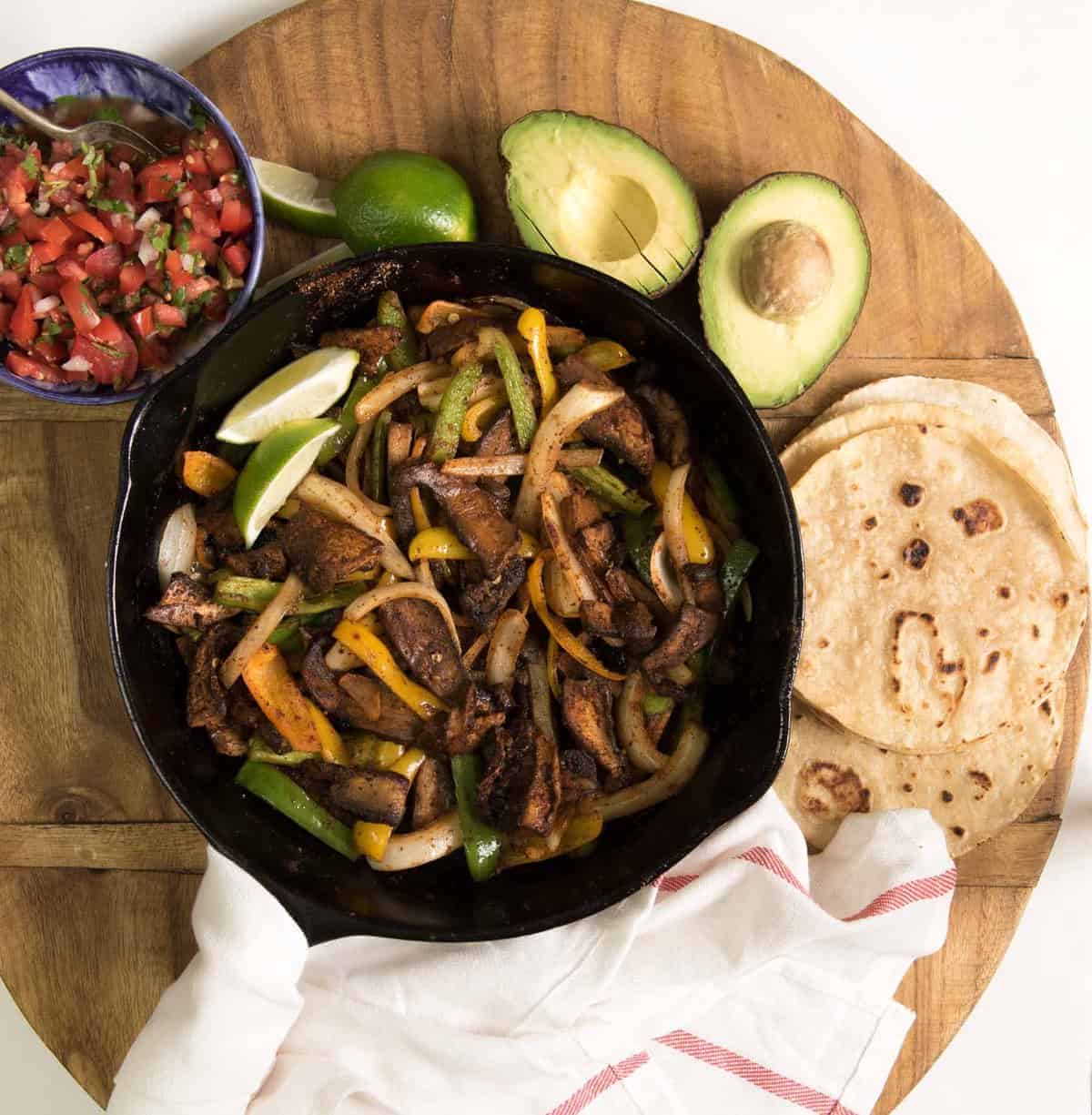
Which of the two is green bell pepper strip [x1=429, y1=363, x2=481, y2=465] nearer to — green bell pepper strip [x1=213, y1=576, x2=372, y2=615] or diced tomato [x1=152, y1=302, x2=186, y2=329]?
green bell pepper strip [x1=213, y1=576, x2=372, y2=615]

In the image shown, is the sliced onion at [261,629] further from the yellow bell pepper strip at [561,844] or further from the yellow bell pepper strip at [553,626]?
the yellow bell pepper strip at [561,844]

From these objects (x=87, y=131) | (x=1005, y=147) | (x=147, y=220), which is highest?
(x=1005, y=147)

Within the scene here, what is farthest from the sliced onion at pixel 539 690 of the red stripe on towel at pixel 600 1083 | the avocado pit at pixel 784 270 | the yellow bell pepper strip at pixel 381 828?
Result: the avocado pit at pixel 784 270

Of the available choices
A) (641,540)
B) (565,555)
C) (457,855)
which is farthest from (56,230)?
(457,855)

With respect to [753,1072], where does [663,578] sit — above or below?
above

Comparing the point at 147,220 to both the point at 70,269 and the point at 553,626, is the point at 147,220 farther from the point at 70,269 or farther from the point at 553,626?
the point at 553,626

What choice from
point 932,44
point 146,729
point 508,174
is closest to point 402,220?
point 508,174

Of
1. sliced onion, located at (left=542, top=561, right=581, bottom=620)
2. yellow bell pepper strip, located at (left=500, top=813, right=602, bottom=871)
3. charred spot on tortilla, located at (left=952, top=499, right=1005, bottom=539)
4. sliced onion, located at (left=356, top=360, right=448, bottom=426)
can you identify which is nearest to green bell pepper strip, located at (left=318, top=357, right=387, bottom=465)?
sliced onion, located at (left=356, top=360, right=448, bottom=426)
